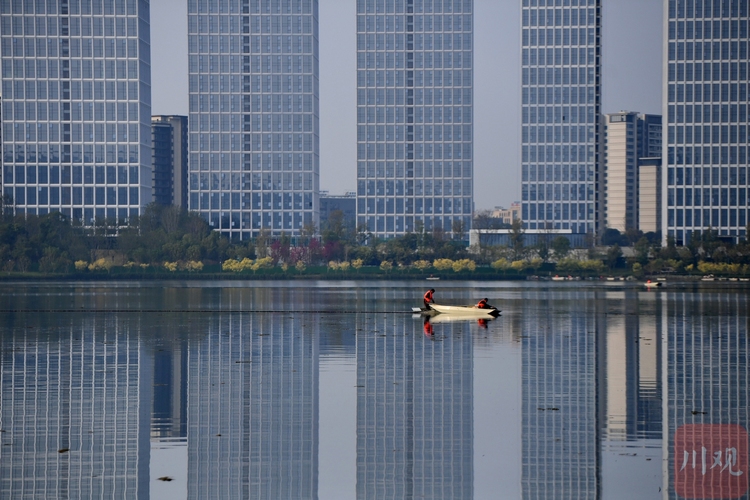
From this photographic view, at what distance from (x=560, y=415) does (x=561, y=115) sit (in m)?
177

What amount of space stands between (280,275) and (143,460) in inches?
4805

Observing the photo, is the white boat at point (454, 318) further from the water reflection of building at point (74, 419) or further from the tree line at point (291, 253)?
the tree line at point (291, 253)

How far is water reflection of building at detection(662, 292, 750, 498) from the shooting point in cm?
1895

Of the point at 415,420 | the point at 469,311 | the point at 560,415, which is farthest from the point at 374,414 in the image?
the point at 469,311

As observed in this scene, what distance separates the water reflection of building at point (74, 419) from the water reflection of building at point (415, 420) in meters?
3.98

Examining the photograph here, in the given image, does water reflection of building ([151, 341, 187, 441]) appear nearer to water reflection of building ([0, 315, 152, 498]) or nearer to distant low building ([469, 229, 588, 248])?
water reflection of building ([0, 315, 152, 498])

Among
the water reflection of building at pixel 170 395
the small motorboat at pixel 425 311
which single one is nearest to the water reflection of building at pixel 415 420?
the water reflection of building at pixel 170 395

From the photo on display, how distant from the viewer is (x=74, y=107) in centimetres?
17862

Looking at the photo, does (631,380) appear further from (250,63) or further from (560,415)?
(250,63)

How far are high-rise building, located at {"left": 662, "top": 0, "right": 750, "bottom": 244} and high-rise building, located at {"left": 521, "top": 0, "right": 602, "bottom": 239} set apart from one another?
23888 millimetres

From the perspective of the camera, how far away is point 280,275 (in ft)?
452

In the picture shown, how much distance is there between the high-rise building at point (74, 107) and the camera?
6890 inches

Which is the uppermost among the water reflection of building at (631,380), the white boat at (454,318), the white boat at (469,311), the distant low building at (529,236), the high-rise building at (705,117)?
the high-rise building at (705,117)

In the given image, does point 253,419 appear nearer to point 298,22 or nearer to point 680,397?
point 680,397
